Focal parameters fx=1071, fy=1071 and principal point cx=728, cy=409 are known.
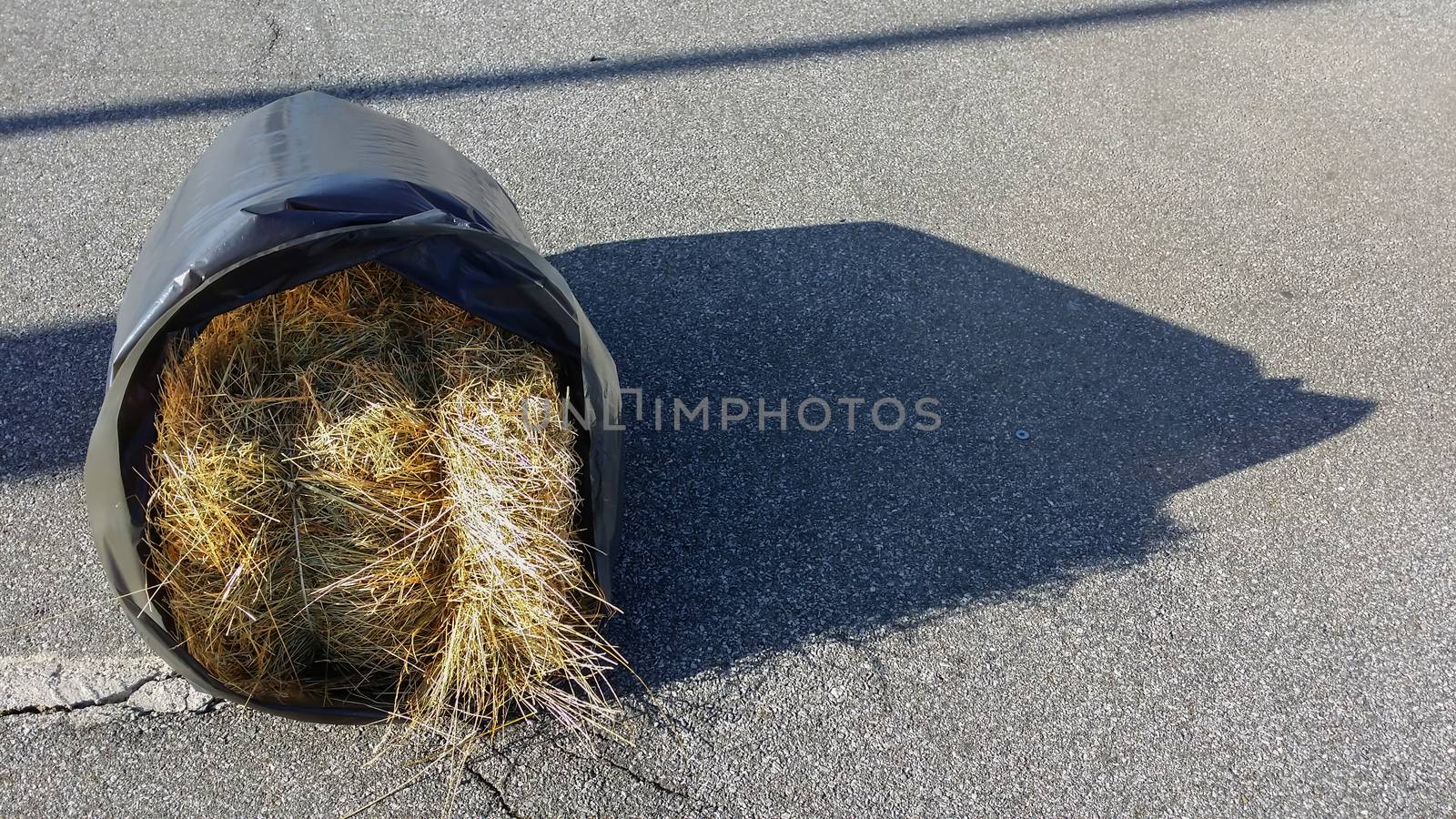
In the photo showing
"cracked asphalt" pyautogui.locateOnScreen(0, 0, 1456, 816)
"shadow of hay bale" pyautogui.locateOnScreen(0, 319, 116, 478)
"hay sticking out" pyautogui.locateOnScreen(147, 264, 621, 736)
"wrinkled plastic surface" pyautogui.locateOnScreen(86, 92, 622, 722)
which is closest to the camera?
"wrinkled plastic surface" pyautogui.locateOnScreen(86, 92, 622, 722)

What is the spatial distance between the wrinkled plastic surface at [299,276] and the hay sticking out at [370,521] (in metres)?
0.07

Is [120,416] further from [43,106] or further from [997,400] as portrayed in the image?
[43,106]

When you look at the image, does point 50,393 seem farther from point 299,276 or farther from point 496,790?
point 496,790

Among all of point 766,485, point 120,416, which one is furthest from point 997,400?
point 120,416

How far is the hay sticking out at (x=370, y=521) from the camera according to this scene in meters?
2.54

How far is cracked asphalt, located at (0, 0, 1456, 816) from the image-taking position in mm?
2762

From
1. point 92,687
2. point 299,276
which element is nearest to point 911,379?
point 299,276

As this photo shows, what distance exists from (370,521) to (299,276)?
600 millimetres

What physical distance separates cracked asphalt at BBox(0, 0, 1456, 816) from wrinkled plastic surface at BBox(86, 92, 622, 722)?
51 centimetres

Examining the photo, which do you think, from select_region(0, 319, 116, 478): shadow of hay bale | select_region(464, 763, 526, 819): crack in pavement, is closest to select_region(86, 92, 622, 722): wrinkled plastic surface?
select_region(464, 763, 526, 819): crack in pavement

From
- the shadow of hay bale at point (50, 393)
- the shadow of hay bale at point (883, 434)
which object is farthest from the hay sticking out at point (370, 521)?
the shadow of hay bale at point (50, 393)

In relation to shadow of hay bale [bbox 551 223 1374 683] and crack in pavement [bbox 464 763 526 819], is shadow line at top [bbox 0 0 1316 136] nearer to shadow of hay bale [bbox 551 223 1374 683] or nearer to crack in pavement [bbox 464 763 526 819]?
shadow of hay bale [bbox 551 223 1374 683]

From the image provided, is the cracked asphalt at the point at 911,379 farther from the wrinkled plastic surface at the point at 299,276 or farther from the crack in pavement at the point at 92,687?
the wrinkled plastic surface at the point at 299,276

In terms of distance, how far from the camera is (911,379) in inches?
149
